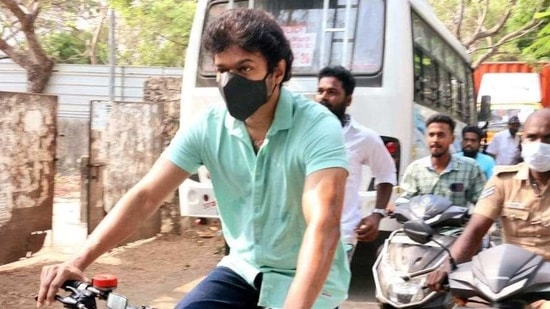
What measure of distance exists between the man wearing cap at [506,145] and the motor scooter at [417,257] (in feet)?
17.3

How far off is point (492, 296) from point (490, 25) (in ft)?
74.8

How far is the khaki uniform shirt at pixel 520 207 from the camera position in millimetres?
3344

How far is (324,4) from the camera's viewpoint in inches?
278

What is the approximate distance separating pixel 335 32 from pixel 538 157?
3830 millimetres

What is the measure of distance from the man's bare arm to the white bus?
453cm

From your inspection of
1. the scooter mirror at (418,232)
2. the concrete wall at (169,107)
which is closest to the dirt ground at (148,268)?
the concrete wall at (169,107)

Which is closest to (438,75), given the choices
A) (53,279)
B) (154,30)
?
(53,279)

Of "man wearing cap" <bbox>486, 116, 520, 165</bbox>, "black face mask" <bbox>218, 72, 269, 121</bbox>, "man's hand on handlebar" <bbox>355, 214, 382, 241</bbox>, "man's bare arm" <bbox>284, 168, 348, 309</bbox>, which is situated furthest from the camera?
"man wearing cap" <bbox>486, 116, 520, 165</bbox>

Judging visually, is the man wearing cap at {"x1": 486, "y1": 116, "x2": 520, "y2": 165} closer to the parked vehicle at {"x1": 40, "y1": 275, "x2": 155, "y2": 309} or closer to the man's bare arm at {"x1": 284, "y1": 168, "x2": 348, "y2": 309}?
the man's bare arm at {"x1": 284, "y1": 168, "x2": 348, "y2": 309}

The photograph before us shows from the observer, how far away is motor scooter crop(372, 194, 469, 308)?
14.3 ft

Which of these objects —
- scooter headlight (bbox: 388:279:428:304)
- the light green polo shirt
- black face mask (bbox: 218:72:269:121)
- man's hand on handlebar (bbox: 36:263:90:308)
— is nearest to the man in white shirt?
scooter headlight (bbox: 388:279:428:304)

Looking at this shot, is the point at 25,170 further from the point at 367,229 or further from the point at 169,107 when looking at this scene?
the point at 367,229

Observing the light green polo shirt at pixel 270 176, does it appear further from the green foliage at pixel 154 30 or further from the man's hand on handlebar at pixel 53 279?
the green foliage at pixel 154 30

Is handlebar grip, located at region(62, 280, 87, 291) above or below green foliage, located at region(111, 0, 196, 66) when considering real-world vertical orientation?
below
